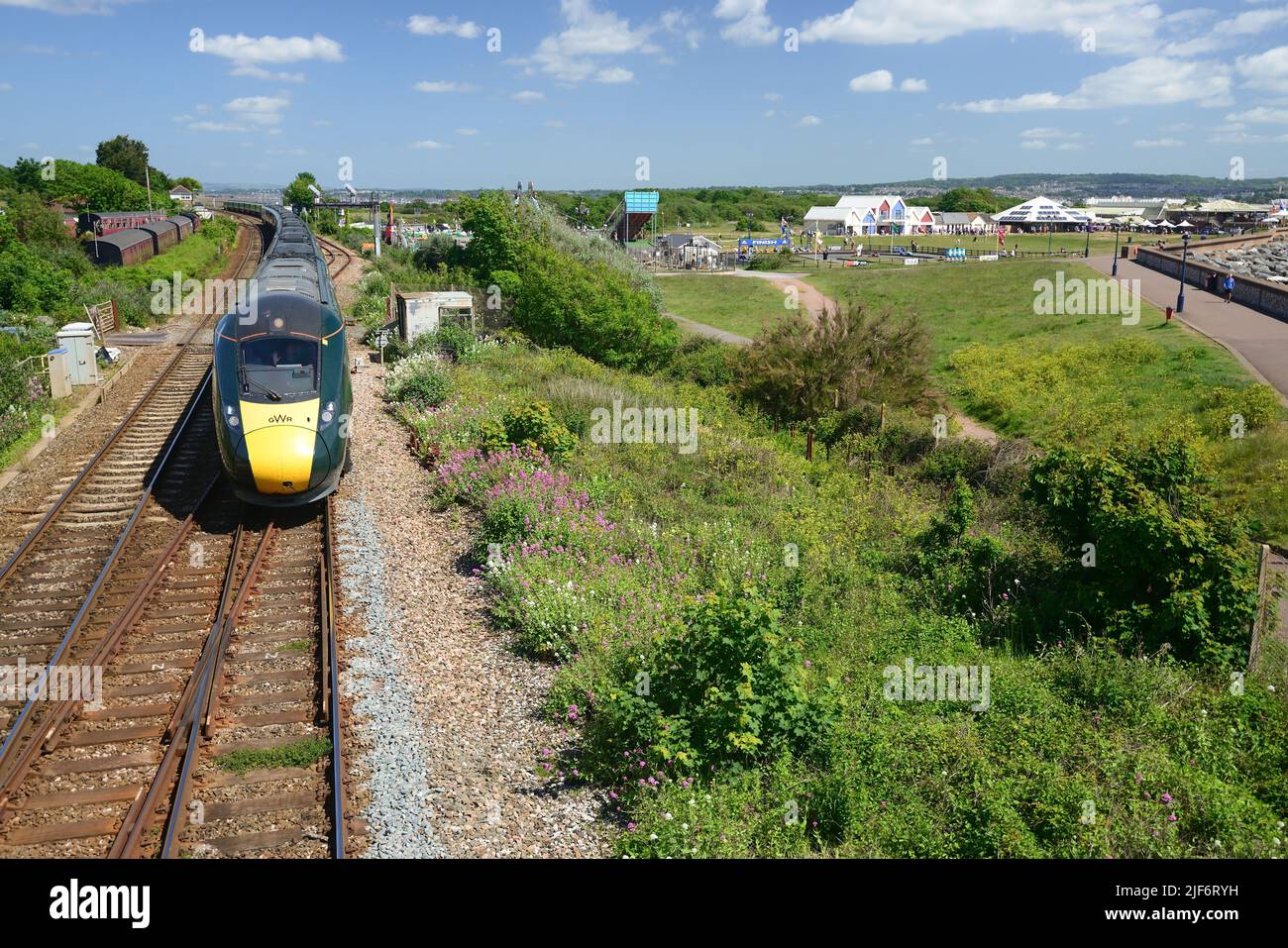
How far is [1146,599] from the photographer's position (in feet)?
36.6

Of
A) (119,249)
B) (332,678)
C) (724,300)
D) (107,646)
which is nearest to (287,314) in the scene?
(107,646)

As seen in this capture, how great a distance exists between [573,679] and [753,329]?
37028 mm

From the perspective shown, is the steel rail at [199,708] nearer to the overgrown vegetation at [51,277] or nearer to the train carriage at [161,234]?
the overgrown vegetation at [51,277]

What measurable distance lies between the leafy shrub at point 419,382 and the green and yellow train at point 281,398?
6.81 meters

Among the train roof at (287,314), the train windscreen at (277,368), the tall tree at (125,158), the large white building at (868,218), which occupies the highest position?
the tall tree at (125,158)

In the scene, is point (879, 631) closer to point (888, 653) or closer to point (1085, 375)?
point (888, 653)

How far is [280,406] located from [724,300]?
42.9 meters

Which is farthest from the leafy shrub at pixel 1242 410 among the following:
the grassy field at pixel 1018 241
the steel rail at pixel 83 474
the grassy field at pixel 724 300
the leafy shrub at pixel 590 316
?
the grassy field at pixel 1018 241

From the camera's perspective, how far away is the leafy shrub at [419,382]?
22.6 m

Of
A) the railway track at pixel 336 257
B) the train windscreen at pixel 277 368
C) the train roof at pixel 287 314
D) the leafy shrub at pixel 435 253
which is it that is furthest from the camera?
the railway track at pixel 336 257

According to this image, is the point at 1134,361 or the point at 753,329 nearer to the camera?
the point at 1134,361
